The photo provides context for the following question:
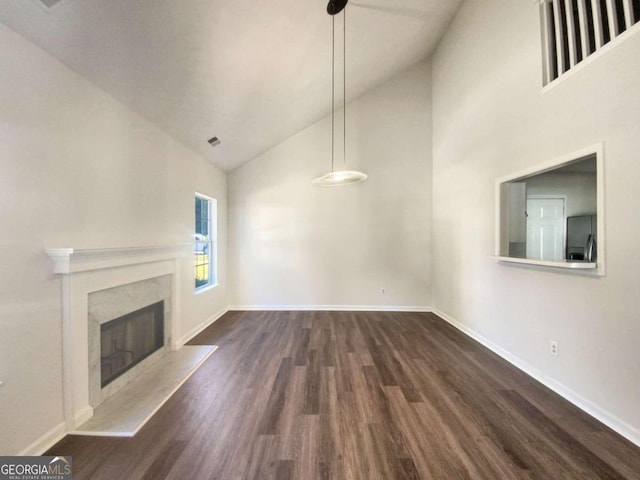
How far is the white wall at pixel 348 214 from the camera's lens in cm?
487

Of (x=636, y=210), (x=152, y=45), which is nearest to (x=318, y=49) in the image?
(x=152, y=45)

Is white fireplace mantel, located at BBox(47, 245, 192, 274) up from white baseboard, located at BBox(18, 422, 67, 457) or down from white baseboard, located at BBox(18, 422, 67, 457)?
up

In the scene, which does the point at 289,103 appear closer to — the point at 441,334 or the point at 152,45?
the point at 152,45

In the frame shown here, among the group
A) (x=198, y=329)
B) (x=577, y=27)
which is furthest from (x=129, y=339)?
(x=577, y=27)

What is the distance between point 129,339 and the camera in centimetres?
249

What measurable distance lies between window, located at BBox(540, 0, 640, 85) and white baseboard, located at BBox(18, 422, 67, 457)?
15.8ft

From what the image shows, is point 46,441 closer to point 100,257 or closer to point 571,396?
point 100,257

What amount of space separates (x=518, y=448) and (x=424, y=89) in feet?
17.8

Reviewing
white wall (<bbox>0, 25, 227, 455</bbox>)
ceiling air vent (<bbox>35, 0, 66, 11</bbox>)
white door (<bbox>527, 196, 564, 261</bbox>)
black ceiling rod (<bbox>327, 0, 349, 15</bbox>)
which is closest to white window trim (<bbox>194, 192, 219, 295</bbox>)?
white wall (<bbox>0, 25, 227, 455</bbox>)

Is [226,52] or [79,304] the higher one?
[226,52]

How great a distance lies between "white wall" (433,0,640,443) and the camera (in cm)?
177

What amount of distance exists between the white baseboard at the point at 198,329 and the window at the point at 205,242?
0.56 metres

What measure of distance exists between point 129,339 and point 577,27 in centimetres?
519

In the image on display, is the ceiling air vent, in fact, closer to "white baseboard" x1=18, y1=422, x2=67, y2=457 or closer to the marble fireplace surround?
the marble fireplace surround
